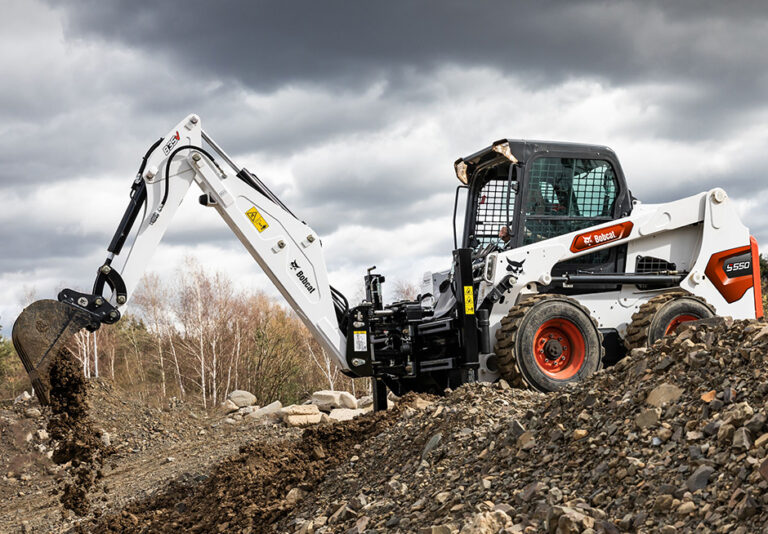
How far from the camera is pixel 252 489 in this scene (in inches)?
255

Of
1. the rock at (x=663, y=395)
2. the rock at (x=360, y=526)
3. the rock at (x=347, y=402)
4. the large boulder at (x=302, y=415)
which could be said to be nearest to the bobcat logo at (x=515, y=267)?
the rock at (x=663, y=395)

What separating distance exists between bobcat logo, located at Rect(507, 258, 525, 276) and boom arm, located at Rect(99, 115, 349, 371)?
1955mm

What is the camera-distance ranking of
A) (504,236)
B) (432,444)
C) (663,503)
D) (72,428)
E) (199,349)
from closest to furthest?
(663,503)
(432,444)
(72,428)
(504,236)
(199,349)

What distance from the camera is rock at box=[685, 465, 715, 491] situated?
3963 mm

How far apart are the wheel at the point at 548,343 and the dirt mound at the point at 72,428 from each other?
4.03 metres

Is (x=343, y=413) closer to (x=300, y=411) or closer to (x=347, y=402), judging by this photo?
(x=300, y=411)

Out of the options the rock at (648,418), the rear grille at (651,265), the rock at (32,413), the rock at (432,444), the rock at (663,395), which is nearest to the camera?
the rock at (648,418)

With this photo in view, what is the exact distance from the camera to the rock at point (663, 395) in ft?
15.9

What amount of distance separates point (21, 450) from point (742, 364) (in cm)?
1209

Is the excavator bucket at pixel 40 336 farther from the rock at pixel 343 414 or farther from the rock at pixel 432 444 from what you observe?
the rock at pixel 343 414

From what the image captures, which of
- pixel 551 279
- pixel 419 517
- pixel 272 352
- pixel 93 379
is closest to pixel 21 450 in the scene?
pixel 93 379

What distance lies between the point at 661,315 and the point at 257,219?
466 centimetres

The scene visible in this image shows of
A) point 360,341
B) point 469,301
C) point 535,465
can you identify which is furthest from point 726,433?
point 360,341

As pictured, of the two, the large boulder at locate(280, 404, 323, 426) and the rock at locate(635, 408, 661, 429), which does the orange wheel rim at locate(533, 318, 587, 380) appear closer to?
the rock at locate(635, 408, 661, 429)
